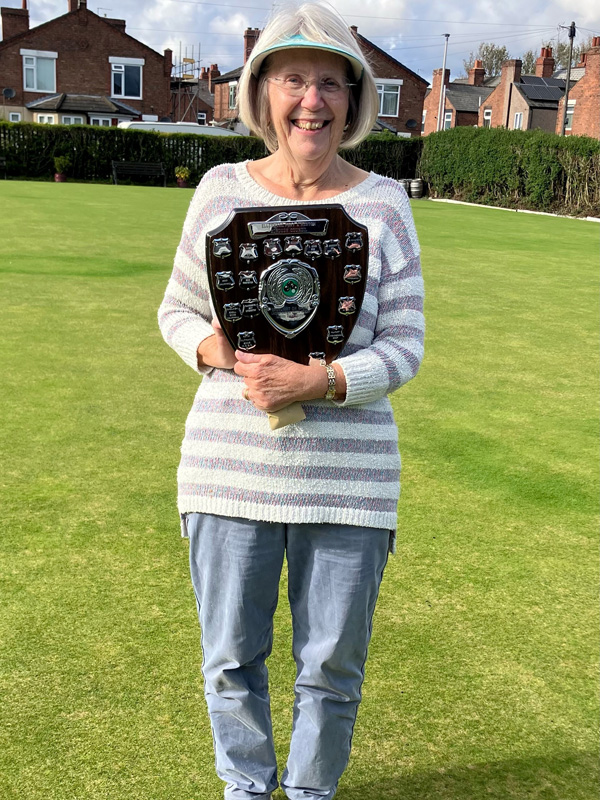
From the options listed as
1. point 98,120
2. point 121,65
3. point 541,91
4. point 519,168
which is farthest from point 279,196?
point 541,91

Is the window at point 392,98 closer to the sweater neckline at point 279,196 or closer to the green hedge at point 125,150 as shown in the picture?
the green hedge at point 125,150

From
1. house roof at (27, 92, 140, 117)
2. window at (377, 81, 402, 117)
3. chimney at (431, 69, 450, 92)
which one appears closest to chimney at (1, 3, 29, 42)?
house roof at (27, 92, 140, 117)

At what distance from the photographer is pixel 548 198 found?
1062 inches

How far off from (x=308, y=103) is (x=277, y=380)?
2.11ft

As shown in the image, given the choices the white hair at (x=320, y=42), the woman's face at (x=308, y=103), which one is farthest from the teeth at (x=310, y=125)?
the white hair at (x=320, y=42)

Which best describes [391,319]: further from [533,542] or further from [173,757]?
[533,542]

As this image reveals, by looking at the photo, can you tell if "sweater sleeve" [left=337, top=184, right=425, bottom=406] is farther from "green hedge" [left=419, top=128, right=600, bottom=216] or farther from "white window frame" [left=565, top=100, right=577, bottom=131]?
"white window frame" [left=565, top=100, right=577, bottom=131]

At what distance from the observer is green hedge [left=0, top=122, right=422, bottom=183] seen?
30797mm

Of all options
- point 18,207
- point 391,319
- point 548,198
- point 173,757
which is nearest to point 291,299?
point 391,319

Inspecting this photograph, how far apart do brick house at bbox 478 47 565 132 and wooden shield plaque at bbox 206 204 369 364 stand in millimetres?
53564

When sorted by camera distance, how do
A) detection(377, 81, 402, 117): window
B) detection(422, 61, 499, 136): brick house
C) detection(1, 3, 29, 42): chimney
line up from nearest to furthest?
detection(1, 3, 29, 42): chimney < detection(377, 81, 402, 117): window < detection(422, 61, 499, 136): brick house

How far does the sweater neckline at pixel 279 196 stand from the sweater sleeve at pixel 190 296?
10 centimetres

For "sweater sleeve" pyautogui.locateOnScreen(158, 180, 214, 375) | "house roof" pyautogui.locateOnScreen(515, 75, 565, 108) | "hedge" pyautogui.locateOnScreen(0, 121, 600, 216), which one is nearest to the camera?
"sweater sleeve" pyautogui.locateOnScreen(158, 180, 214, 375)

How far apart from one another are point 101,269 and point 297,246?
952cm
